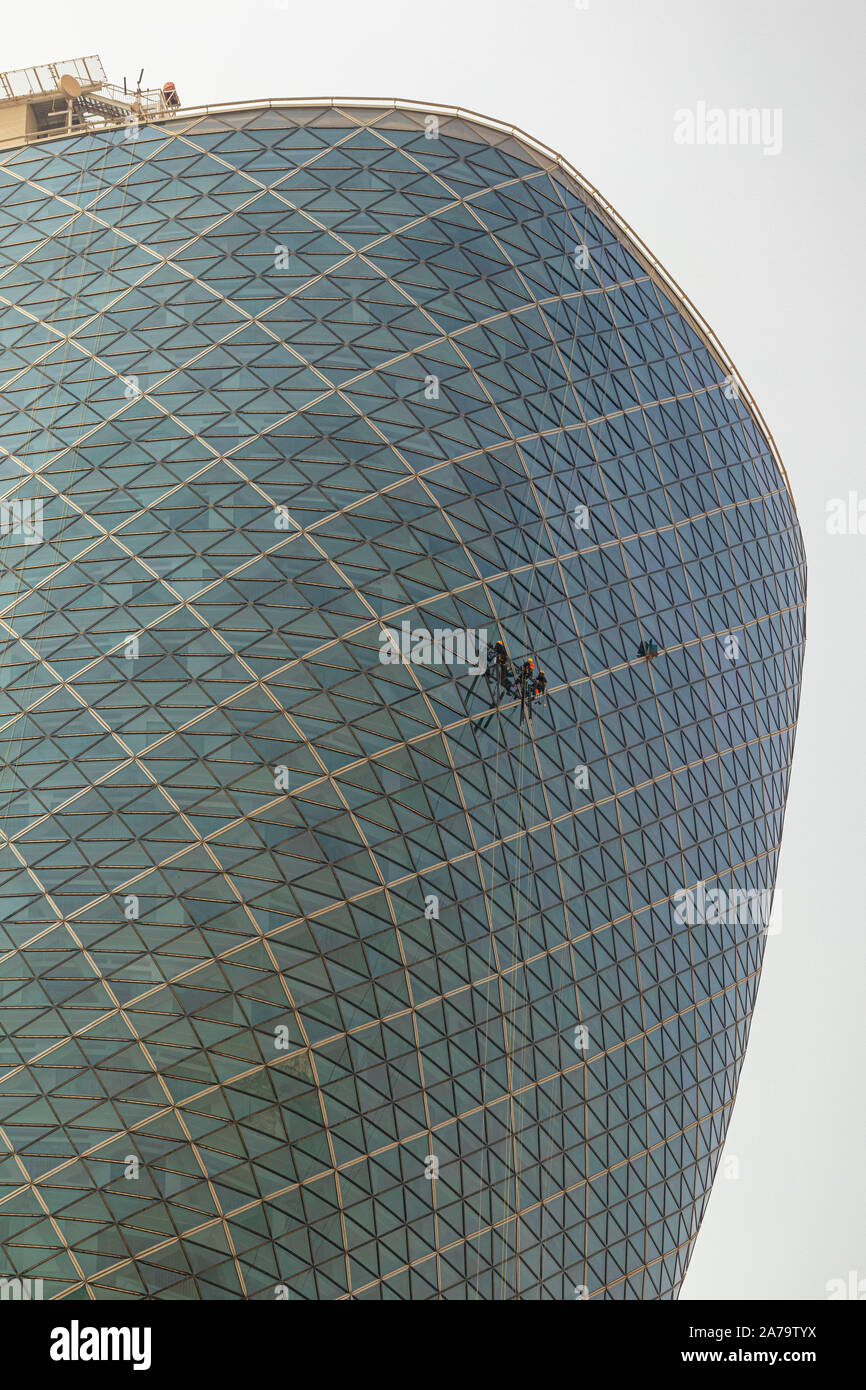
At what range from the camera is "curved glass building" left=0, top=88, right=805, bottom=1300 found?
41219 mm

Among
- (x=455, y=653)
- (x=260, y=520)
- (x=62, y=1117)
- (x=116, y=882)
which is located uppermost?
(x=260, y=520)

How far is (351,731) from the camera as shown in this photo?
148ft

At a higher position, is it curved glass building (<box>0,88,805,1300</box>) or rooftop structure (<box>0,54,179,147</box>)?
rooftop structure (<box>0,54,179,147</box>)

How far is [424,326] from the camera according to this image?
50938mm

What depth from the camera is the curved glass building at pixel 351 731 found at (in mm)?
41219

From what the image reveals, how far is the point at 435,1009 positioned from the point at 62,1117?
11867mm

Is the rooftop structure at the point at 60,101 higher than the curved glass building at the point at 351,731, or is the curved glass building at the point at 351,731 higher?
the rooftop structure at the point at 60,101

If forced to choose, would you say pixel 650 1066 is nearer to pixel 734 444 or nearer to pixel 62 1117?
pixel 62 1117

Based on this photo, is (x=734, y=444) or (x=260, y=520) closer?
(x=260, y=520)

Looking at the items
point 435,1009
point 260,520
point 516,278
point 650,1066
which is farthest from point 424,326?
point 650,1066

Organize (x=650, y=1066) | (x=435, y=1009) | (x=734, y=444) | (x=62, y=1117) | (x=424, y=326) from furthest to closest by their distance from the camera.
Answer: (x=734, y=444) → (x=650, y=1066) → (x=424, y=326) → (x=435, y=1009) → (x=62, y=1117)

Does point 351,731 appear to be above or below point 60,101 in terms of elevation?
below
